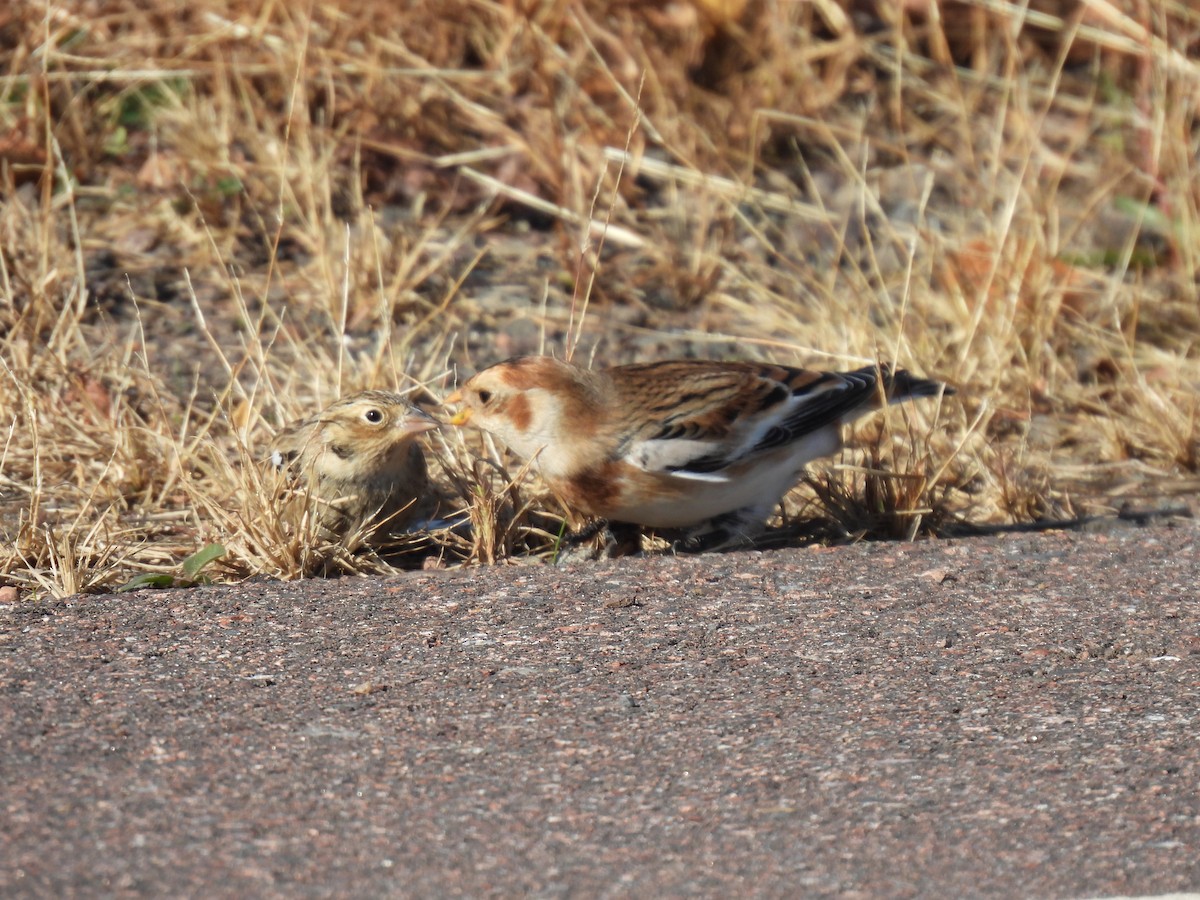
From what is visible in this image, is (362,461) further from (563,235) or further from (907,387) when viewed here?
(563,235)

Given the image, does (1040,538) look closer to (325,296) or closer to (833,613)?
(833,613)

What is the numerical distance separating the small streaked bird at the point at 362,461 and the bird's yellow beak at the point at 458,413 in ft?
0.48

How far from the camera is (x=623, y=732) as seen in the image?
3486mm

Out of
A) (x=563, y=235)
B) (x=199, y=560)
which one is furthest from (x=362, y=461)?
(x=563, y=235)

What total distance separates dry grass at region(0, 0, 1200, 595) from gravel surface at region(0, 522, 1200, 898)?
54cm

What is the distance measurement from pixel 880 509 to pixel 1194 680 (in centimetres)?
139

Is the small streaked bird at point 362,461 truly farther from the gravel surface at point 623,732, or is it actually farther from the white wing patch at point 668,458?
the white wing patch at point 668,458

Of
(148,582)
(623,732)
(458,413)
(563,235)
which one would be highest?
(623,732)

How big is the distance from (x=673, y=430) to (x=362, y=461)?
0.84 meters

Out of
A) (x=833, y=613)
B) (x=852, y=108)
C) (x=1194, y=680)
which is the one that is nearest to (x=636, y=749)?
(x=833, y=613)

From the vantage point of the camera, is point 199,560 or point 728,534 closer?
point 199,560

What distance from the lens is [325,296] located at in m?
6.41

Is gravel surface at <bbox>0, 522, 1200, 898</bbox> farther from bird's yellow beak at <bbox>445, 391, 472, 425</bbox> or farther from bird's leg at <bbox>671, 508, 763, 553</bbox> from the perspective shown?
bird's yellow beak at <bbox>445, 391, 472, 425</bbox>

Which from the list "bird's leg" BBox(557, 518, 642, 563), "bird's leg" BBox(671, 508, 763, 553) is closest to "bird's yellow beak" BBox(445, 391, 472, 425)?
"bird's leg" BBox(557, 518, 642, 563)
